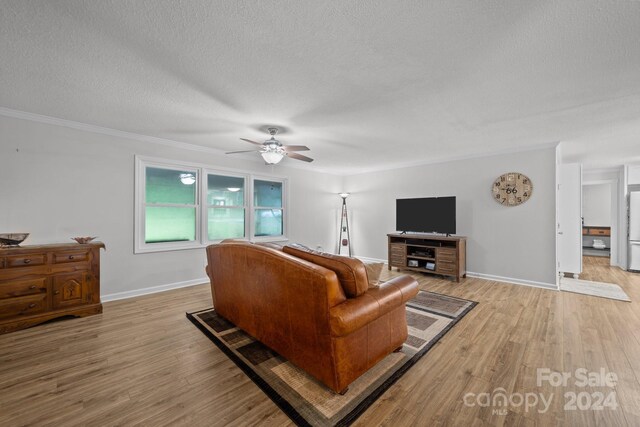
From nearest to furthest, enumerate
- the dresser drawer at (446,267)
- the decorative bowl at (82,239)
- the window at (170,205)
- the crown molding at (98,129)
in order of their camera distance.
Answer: the crown molding at (98,129) < the decorative bowl at (82,239) < the window at (170,205) < the dresser drawer at (446,267)

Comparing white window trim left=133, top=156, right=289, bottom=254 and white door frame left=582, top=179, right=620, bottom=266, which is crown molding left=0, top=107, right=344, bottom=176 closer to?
white window trim left=133, top=156, right=289, bottom=254

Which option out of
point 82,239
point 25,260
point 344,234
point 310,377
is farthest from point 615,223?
point 25,260

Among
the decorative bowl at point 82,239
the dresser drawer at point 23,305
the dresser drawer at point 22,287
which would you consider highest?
the decorative bowl at point 82,239

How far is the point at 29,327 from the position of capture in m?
2.73

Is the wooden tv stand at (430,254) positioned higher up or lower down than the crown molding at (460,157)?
lower down

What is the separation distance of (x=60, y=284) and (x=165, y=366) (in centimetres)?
194

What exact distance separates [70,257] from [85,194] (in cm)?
94

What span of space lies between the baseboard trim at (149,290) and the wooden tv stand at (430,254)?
381cm

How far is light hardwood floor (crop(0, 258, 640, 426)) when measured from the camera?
1571 millimetres

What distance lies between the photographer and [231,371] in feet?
6.59

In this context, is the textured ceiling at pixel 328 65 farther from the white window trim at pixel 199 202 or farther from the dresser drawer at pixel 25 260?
the dresser drawer at pixel 25 260

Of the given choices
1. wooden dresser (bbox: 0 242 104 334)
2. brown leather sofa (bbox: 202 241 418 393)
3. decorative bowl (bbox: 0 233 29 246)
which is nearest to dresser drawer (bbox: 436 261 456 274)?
brown leather sofa (bbox: 202 241 418 393)

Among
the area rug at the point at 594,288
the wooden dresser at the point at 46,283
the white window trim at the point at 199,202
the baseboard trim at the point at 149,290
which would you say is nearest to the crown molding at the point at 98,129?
the white window trim at the point at 199,202

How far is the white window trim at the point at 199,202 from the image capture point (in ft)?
12.6
